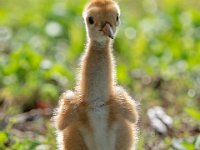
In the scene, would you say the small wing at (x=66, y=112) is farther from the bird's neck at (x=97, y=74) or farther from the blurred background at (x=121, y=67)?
the blurred background at (x=121, y=67)

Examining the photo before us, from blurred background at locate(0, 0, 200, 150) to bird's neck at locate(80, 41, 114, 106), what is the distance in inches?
37.9

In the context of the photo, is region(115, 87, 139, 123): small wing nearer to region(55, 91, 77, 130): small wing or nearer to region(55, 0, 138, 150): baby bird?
region(55, 0, 138, 150): baby bird

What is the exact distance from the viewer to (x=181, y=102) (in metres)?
6.76

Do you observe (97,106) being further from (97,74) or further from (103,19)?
(103,19)

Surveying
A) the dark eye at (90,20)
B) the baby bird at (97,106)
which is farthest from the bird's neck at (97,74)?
the dark eye at (90,20)

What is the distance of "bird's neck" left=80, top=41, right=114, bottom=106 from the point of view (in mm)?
4773

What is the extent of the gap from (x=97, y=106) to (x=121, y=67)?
2397mm

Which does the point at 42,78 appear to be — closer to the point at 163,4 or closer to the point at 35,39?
the point at 35,39

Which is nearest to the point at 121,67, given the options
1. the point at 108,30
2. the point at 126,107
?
the point at 126,107

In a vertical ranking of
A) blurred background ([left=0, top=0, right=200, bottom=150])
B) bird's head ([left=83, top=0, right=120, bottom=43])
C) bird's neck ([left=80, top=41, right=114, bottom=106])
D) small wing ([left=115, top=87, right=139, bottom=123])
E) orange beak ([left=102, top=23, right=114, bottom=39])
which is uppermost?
blurred background ([left=0, top=0, right=200, bottom=150])

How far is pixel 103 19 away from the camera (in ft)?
15.5

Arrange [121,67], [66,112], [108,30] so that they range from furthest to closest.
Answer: [121,67]
[66,112]
[108,30]

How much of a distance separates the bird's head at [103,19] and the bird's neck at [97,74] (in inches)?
2.5

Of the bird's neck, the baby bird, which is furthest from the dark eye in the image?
the bird's neck
